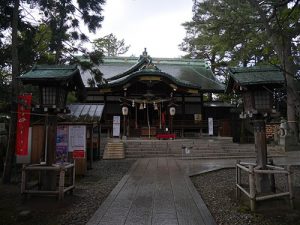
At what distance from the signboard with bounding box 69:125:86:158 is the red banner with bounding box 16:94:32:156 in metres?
2.21

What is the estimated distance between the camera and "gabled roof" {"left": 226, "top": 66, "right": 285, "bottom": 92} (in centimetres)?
698

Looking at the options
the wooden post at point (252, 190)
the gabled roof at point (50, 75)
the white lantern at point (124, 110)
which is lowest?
the wooden post at point (252, 190)

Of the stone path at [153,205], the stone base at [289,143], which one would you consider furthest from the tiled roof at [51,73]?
the stone base at [289,143]

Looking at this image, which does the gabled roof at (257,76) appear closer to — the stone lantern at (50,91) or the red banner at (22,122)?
the stone lantern at (50,91)

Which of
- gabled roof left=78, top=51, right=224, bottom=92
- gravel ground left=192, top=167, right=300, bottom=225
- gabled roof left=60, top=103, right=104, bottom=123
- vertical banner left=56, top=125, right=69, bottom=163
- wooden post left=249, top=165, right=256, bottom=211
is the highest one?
Result: gabled roof left=78, top=51, right=224, bottom=92

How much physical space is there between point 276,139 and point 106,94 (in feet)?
45.1

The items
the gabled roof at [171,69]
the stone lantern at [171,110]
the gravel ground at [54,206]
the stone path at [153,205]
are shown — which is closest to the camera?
the stone path at [153,205]

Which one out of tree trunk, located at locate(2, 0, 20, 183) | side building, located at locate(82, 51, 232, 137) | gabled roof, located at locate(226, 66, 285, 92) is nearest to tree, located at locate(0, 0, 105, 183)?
tree trunk, located at locate(2, 0, 20, 183)

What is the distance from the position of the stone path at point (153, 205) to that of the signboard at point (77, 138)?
2.46 meters

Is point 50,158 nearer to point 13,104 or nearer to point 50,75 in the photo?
point 50,75

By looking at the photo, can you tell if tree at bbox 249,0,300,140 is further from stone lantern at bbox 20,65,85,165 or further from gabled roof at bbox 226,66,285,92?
stone lantern at bbox 20,65,85,165

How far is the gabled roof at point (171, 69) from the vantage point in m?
26.0

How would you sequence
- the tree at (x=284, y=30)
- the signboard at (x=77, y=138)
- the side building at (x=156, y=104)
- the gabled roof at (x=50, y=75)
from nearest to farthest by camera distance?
the tree at (x=284, y=30) < the gabled roof at (x=50, y=75) < the signboard at (x=77, y=138) < the side building at (x=156, y=104)

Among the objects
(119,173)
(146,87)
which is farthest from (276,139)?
(119,173)
